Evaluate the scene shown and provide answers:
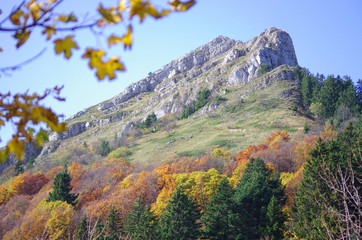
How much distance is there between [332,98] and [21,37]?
3210 inches

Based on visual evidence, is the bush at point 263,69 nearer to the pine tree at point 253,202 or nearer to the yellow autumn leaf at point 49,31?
the pine tree at point 253,202

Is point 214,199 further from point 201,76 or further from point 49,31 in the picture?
point 201,76

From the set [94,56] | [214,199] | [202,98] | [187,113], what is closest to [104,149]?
[187,113]

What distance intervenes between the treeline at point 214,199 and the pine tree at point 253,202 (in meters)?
0.09

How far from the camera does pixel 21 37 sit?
5.44 ft

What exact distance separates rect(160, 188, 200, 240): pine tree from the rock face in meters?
65.7

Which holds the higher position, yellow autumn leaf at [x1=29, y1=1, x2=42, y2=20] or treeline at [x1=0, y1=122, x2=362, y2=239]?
yellow autumn leaf at [x1=29, y1=1, x2=42, y2=20]

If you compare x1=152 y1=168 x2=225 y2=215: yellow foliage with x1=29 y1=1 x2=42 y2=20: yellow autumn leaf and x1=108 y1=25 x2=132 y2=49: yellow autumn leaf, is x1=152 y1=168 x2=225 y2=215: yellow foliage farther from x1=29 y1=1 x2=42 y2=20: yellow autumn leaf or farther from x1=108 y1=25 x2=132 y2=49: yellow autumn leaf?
x1=108 y1=25 x2=132 y2=49: yellow autumn leaf

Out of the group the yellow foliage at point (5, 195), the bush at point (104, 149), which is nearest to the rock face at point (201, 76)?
the bush at point (104, 149)

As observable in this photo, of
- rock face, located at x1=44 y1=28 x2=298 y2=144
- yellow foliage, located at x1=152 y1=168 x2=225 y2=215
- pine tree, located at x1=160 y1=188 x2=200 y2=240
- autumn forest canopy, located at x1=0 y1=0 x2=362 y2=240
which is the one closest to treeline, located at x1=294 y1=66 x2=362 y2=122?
autumn forest canopy, located at x1=0 y1=0 x2=362 y2=240

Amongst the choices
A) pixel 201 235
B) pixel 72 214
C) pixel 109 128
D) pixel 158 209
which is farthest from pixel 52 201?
pixel 109 128

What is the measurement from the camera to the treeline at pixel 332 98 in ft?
216

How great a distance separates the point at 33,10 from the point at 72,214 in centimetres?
3547

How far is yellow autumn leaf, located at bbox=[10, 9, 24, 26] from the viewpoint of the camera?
64.2 inches
